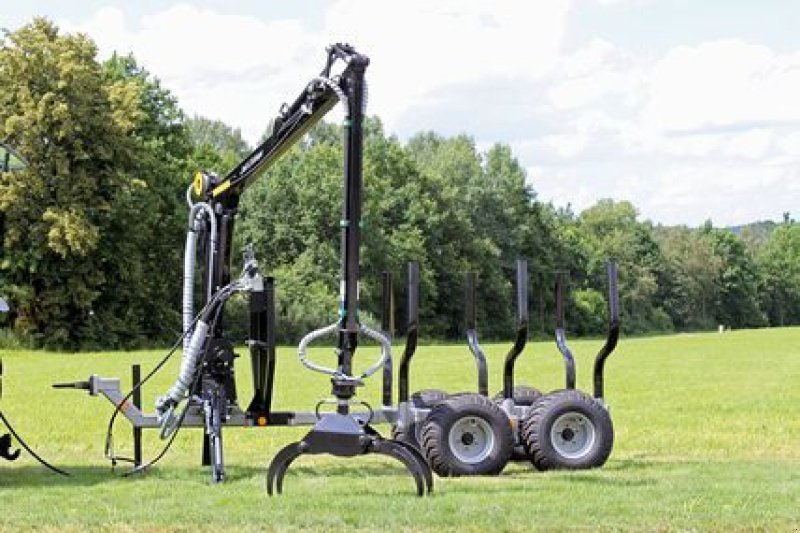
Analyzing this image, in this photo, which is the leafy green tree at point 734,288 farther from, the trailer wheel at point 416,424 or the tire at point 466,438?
the tire at point 466,438

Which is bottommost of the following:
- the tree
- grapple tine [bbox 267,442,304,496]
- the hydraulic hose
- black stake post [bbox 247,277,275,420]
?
grapple tine [bbox 267,442,304,496]

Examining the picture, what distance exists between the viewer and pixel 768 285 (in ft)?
526

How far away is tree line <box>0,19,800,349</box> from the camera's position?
5988 centimetres

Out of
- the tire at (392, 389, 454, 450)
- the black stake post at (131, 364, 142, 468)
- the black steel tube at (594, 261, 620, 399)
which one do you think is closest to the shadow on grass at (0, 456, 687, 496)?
the black stake post at (131, 364, 142, 468)

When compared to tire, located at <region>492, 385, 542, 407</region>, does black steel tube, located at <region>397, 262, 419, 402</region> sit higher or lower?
higher

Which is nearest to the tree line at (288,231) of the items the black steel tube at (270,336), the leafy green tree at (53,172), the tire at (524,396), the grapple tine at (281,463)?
the leafy green tree at (53,172)

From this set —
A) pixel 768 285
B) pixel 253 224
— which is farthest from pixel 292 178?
pixel 768 285

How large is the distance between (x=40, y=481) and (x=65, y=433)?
329 inches

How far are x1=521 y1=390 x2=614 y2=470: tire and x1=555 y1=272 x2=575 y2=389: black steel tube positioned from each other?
889mm

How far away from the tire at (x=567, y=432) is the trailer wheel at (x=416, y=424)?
3.60 ft

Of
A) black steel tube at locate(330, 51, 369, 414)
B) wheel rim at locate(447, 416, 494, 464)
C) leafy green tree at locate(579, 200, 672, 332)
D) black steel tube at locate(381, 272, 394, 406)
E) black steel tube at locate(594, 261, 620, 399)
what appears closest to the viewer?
black steel tube at locate(330, 51, 369, 414)

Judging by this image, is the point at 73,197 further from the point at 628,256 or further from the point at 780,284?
the point at 780,284

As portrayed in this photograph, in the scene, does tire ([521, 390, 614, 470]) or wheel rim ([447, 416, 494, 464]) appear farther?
tire ([521, 390, 614, 470])

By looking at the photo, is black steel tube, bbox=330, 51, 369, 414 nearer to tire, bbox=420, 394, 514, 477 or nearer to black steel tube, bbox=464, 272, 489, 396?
tire, bbox=420, 394, 514, 477
